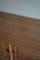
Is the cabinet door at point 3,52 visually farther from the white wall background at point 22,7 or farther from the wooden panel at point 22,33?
the white wall background at point 22,7

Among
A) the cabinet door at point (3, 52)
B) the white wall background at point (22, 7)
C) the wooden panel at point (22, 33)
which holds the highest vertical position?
the white wall background at point (22, 7)

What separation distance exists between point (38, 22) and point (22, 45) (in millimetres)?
467

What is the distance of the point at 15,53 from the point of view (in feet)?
3.03

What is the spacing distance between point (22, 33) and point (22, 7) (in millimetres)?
421

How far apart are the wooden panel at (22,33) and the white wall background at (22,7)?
65mm

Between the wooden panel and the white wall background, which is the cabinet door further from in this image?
the white wall background

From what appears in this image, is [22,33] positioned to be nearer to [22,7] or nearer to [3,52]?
[3,52]

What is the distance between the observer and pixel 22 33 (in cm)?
111

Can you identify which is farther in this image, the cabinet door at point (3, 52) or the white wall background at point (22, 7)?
the white wall background at point (22, 7)

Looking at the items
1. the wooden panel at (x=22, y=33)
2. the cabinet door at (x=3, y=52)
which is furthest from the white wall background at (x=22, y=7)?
the cabinet door at (x=3, y=52)

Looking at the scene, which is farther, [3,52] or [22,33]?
[22,33]

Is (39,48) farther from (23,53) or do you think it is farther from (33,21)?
(33,21)

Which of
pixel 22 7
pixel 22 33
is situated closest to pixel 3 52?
pixel 22 33

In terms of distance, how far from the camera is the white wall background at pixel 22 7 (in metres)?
1.29
